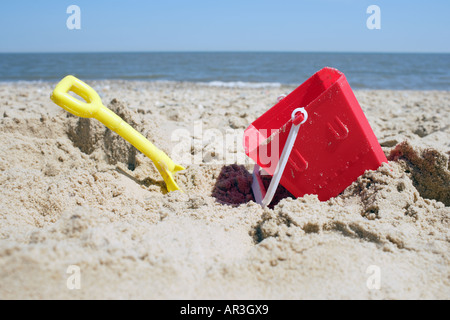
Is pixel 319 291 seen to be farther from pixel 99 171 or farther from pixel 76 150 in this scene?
pixel 76 150

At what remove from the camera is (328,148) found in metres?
1.78

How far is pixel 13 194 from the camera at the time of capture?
1.72 metres

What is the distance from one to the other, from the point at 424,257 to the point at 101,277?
1138mm

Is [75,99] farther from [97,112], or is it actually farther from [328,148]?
[328,148]

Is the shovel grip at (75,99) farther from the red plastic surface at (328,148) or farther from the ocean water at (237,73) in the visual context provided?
the ocean water at (237,73)

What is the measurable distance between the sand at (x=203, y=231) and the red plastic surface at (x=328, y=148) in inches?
3.8

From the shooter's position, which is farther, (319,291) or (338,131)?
(338,131)

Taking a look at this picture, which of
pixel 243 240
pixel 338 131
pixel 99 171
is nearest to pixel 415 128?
pixel 338 131

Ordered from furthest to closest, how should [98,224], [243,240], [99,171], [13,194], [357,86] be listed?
1. [357,86]
2. [99,171]
3. [13,194]
4. [243,240]
5. [98,224]

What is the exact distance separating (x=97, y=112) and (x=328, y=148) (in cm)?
132

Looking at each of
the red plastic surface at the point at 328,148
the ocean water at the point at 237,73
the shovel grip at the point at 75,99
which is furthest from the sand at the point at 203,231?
the ocean water at the point at 237,73

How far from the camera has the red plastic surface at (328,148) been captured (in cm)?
171

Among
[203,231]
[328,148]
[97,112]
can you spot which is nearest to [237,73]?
[97,112]

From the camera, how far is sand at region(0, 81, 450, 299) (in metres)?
1.04
